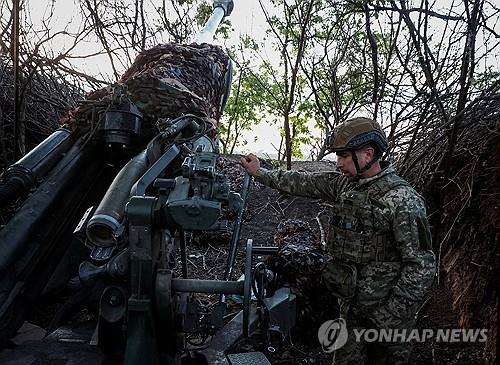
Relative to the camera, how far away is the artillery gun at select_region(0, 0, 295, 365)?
7.81 feet

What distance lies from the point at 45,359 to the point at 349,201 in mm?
1804

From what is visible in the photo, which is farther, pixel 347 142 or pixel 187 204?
pixel 347 142

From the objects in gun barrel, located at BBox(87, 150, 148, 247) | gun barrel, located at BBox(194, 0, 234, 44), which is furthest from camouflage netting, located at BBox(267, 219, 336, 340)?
gun barrel, located at BBox(194, 0, 234, 44)

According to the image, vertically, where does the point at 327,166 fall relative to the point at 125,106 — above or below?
above

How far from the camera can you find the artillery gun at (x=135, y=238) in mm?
2381

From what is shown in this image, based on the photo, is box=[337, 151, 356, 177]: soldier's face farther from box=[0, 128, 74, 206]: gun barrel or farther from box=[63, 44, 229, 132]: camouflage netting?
box=[0, 128, 74, 206]: gun barrel

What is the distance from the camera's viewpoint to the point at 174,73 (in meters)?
4.46

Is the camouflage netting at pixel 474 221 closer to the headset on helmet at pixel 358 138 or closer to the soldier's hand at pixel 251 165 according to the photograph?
the headset on helmet at pixel 358 138

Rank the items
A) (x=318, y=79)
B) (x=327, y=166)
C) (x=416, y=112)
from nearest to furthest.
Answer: (x=416, y=112)
(x=327, y=166)
(x=318, y=79)

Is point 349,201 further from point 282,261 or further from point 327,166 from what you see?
point 327,166

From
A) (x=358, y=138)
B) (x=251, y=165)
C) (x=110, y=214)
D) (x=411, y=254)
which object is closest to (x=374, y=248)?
(x=411, y=254)

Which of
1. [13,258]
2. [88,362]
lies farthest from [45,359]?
[13,258]

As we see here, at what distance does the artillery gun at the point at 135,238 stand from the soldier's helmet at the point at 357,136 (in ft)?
2.01

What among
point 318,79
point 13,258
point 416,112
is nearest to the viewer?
point 13,258
